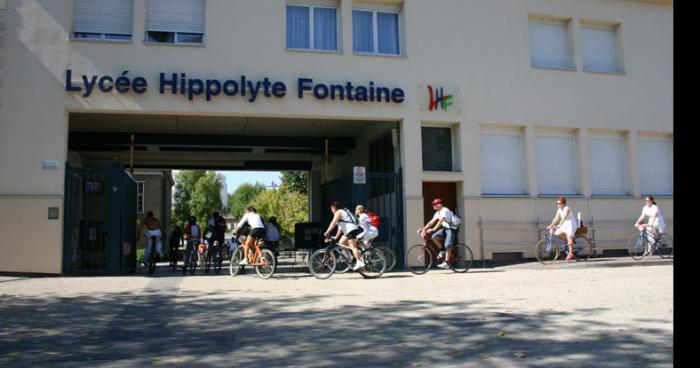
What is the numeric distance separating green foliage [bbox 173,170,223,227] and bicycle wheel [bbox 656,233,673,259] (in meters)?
52.0

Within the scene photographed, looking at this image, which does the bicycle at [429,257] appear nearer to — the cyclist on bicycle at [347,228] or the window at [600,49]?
the cyclist on bicycle at [347,228]

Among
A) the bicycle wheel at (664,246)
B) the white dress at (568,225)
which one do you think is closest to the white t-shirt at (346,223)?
the white dress at (568,225)

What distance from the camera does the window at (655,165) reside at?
18.8 metres

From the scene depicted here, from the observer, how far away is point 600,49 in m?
18.8

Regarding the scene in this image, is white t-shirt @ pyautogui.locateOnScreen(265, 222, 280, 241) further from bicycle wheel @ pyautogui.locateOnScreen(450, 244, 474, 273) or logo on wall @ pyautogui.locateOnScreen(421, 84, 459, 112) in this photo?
bicycle wheel @ pyautogui.locateOnScreen(450, 244, 474, 273)

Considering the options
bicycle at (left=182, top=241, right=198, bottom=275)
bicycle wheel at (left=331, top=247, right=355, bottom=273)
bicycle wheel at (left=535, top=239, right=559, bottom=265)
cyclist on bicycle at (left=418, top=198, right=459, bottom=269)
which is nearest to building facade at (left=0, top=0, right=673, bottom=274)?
bicycle wheel at (left=535, top=239, right=559, bottom=265)

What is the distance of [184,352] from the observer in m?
5.56

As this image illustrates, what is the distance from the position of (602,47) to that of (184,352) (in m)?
17.0

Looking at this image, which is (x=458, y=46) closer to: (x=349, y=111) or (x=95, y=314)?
(x=349, y=111)

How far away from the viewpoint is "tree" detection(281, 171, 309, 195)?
44.5 m

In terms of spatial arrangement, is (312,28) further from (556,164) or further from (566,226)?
(566,226)

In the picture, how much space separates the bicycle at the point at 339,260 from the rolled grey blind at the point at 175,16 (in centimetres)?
650

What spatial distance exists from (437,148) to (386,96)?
6.92 feet
